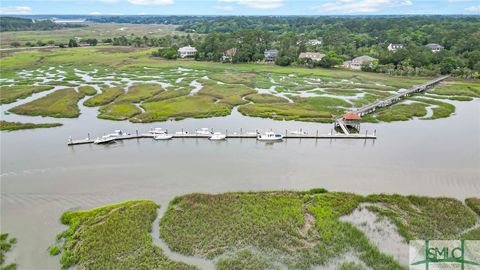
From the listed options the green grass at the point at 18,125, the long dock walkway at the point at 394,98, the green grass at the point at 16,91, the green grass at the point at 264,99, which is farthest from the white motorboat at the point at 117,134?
the long dock walkway at the point at 394,98

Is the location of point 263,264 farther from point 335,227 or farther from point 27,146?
point 27,146

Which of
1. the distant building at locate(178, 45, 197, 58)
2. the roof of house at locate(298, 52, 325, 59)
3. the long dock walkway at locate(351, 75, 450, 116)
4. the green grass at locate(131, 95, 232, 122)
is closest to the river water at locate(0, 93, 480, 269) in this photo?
the green grass at locate(131, 95, 232, 122)

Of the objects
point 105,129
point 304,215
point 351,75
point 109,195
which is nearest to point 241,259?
point 304,215

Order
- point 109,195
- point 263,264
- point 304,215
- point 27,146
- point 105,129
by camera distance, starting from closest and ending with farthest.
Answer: point 263,264
point 304,215
point 109,195
point 27,146
point 105,129

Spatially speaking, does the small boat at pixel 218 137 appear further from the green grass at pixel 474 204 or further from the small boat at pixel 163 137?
the green grass at pixel 474 204

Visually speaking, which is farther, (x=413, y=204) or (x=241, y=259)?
(x=413, y=204)

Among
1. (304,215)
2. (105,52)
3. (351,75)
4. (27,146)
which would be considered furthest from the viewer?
(105,52)

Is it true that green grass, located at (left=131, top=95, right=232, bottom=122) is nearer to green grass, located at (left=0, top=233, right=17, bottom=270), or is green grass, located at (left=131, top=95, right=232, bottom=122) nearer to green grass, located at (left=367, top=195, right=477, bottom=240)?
green grass, located at (left=0, top=233, right=17, bottom=270)
